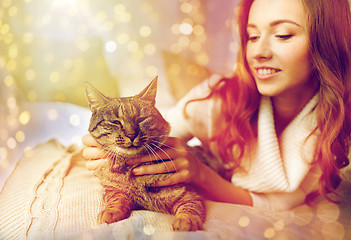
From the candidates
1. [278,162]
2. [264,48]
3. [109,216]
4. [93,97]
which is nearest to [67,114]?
[93,97]

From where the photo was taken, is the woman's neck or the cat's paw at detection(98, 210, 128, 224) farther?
the woman's neck

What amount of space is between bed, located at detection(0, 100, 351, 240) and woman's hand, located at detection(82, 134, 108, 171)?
2 centimetres

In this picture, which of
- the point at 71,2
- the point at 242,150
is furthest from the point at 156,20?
the point at 242,150

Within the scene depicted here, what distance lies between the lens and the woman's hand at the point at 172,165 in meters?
0.53

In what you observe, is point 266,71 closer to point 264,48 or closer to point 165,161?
point 264,48

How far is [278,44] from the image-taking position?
2.02ft

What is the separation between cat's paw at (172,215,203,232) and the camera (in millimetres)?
473

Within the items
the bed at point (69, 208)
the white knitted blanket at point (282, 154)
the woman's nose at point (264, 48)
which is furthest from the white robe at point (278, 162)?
the woman's nose at point (264, 48)

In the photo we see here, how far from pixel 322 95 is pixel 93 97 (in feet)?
1.91

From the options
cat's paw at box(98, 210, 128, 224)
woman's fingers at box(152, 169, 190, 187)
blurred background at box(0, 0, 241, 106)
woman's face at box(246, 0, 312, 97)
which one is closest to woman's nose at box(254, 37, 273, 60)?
woman's face at box(246, 0, 312, 97)

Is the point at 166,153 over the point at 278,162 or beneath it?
over

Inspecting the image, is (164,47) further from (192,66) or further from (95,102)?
(95,102)

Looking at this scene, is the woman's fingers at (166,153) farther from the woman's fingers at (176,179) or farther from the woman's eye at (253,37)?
the woman's eye at (253,37)

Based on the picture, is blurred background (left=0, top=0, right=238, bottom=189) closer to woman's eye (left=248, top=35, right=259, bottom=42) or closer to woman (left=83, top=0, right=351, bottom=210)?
woman (left=83, top=0, right=351, bottom=210)
